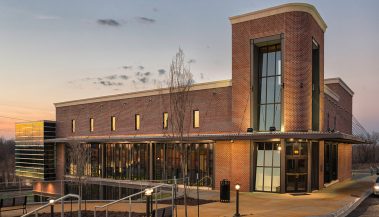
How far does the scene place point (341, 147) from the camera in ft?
133

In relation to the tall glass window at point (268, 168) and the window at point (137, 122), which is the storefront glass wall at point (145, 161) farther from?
the tall glass window at point (268, 168)

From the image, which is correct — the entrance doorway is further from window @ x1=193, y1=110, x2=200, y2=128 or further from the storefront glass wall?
window @ x1=193, y1=110, x2=200, y2=128

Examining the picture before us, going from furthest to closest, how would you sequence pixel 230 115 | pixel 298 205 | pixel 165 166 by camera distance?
pixel 165 166
pixel 230 115
pixel 298 205

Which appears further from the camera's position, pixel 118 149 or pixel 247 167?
pixel 118 149

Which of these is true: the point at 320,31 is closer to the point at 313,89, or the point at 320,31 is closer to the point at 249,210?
the point at 313,89

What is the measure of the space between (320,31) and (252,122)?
31.1 ft

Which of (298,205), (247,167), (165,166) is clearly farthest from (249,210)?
(165,166)

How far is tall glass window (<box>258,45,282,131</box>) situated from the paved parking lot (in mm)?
7461

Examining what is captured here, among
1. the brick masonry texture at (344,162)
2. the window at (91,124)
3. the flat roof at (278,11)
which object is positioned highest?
the flat roof at (278,11)

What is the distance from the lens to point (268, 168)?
2716cm

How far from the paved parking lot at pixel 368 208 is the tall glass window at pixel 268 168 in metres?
5.89

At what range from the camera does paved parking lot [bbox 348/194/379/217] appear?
733 inches

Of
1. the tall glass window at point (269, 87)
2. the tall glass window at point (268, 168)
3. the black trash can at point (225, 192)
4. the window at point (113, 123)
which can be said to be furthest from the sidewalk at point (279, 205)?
the window at point (113, 123)

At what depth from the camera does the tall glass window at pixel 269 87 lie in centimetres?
2747
